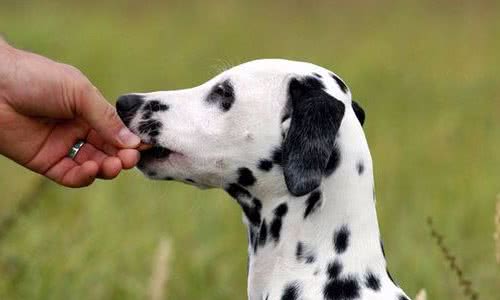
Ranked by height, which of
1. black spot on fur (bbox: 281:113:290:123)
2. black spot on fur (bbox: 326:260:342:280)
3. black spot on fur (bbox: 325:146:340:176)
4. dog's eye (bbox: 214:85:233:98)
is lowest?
black spot on fur (bbox: 326:260:342:280)

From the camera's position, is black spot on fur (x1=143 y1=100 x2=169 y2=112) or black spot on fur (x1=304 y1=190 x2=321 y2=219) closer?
black spot on fur (x1=304 y1=190 x2=321 y2=219)

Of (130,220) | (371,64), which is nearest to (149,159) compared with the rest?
(130,220)

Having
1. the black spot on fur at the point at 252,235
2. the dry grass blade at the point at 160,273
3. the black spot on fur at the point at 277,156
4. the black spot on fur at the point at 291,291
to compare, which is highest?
the black spot on fur at the point at 277,156

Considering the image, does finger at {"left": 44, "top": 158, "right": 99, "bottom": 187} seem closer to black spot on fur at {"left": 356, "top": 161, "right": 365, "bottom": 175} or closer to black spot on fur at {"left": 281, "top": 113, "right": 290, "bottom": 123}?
black spot on fur at {"left": 281, "top": 113, "right": 290, "bottom": 123}

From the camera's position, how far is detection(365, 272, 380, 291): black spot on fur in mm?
4430

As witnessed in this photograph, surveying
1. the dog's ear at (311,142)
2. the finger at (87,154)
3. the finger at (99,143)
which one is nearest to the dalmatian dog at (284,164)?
the dog's ear at (311,142)

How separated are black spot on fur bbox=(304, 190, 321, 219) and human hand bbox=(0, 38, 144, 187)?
24.3 inches

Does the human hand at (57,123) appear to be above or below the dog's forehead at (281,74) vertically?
below

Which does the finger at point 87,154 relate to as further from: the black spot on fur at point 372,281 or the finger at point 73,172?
the black spot on fur at point 372,281

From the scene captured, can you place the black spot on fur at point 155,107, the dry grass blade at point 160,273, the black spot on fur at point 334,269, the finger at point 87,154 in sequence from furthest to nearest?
the dry grass blade at point 160,273 → the finger at point 87,154 → the black spot on fur at point 155,107 → the black spot on fur at point 334,269

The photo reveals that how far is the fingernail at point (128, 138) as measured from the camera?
4.64m

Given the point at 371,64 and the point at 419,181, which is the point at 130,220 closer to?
the point at 419,181

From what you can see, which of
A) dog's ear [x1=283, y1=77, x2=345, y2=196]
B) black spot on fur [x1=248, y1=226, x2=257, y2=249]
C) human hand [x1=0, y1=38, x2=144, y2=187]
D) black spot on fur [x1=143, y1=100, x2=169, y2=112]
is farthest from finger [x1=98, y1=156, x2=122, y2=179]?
dog's ear [x1=283, y1=77, x2=345, y2=196]

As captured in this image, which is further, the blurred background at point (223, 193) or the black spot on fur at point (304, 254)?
the blurred background at point (223, 193)
